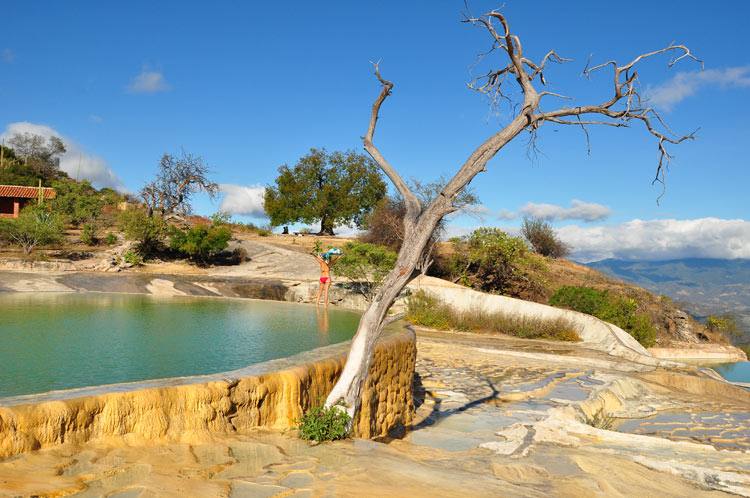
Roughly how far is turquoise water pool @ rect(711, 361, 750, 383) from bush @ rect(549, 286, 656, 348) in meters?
2.00

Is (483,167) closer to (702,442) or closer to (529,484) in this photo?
(529,484)

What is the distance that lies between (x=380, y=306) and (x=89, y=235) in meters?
24.1

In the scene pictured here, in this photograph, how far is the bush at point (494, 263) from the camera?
2217cm

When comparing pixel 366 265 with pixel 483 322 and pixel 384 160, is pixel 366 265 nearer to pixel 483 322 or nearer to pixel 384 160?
pixel 483 322

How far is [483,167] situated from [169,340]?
5.98 meters

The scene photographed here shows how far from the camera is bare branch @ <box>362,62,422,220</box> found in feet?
18.2

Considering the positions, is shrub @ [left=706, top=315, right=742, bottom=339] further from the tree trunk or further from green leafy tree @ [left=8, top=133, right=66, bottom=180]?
green leafy tree @ [left=8, top=133, right=66, bottom=180]

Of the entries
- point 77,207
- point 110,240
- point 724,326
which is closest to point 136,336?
point 110,240

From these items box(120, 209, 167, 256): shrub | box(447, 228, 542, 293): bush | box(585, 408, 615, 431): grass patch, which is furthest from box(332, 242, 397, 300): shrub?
box(585, 408, 615, 431): grass patch

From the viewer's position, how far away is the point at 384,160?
5840 mm

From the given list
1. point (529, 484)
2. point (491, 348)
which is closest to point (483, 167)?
point (529, 484)

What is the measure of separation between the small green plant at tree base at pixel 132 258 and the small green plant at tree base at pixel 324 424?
21.1 m

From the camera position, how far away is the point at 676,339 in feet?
71.2

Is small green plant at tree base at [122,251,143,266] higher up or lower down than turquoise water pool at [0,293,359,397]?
higher up
